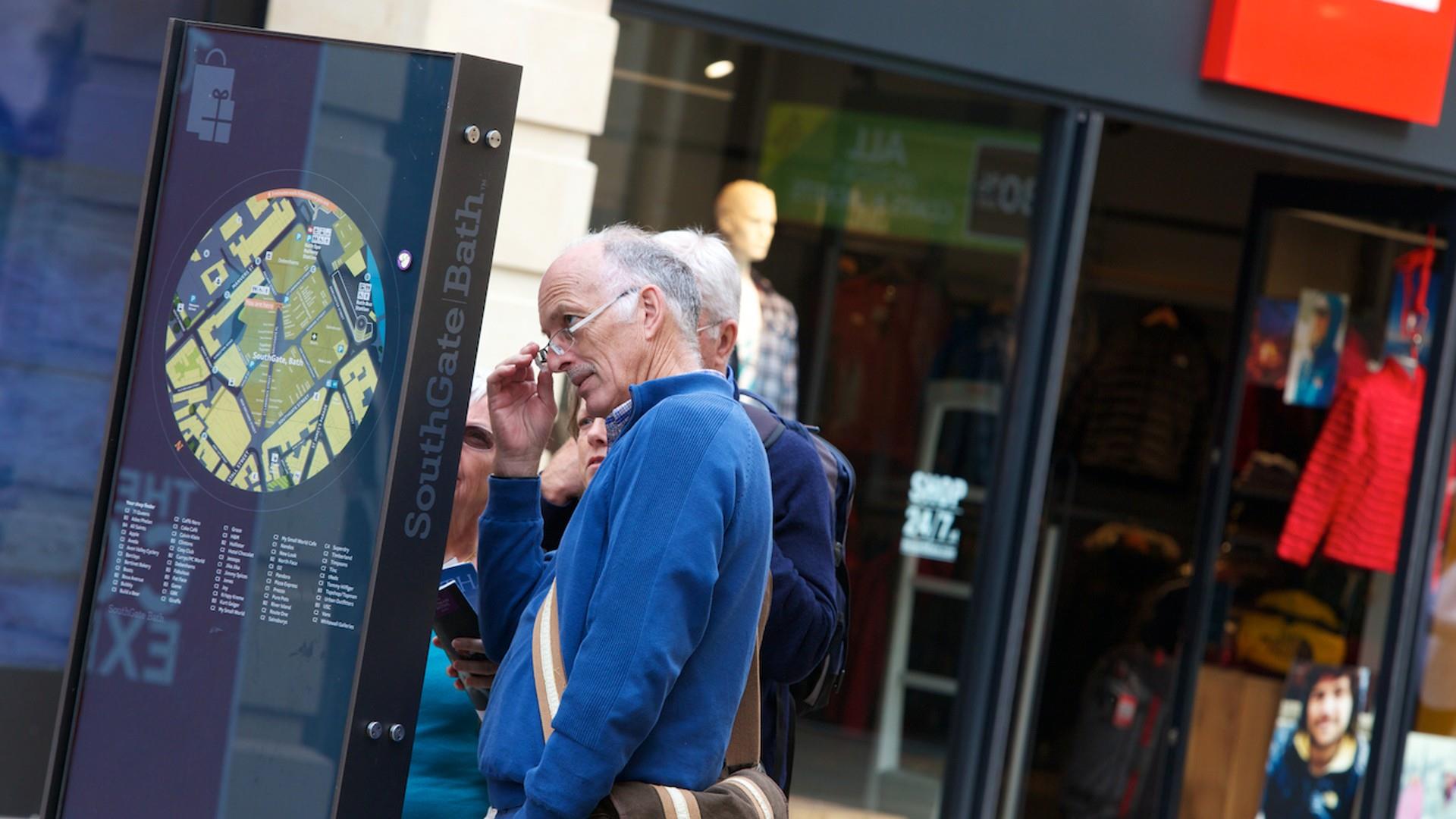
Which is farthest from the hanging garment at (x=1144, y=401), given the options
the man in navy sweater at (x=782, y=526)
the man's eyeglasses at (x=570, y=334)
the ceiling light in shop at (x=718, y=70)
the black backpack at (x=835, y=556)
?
the man's eyeglasses at (x=570, y=334)

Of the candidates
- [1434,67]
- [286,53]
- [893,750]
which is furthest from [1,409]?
[1434,67]

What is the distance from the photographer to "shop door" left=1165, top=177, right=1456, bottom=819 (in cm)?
555

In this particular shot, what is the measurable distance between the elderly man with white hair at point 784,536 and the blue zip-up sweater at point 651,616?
21cm

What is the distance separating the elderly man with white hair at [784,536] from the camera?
7.44ft

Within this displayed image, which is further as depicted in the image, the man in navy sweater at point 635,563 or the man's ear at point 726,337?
the man's ear at point 726,337

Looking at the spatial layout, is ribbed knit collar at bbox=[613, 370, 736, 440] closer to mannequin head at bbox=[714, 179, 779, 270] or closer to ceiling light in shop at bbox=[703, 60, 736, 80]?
mannequin head at bbox=[714, 179, 779, 270]

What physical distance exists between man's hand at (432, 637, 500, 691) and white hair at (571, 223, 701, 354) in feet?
2.09

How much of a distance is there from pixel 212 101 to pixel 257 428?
19.4 inches

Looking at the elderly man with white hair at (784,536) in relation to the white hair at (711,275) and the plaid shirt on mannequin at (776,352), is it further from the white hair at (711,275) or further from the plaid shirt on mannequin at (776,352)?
the plaid shirt on mannequin at (776,352)

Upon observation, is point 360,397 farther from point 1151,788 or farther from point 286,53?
point 1151,788

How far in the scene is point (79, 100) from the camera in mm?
3775

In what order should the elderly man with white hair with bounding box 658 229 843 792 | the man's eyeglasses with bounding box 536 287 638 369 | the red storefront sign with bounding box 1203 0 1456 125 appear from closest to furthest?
the man's eyeglasses with bounding box 536 287 638 369 → the elderly man with white hair with bounding box 658 229 843 792 → the red storefront sign with bounding box 1203 0 1456 125

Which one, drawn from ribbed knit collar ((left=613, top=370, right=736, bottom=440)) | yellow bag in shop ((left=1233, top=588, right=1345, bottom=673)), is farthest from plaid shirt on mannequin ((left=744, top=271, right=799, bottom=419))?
ribbed knit collar ((left=613, top=370, right=736, bottom=440))

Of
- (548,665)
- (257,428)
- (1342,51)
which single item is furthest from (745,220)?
(548,665)
